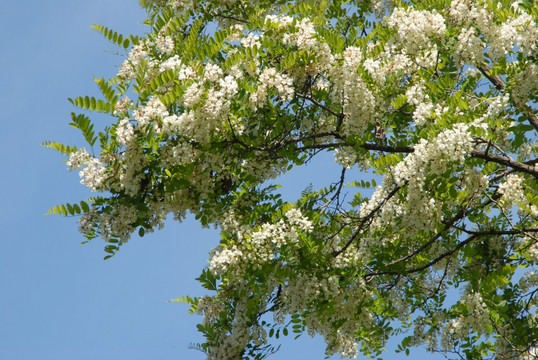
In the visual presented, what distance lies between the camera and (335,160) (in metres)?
6.89

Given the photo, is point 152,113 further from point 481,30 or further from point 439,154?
point 481,30

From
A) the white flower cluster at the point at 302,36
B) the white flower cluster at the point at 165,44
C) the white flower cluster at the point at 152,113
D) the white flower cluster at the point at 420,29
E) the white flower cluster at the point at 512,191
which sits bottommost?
the white flower cluster at the point at 512,191

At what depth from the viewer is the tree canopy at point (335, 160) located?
17.3 ft

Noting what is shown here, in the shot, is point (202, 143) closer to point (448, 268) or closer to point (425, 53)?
point (425, 53)

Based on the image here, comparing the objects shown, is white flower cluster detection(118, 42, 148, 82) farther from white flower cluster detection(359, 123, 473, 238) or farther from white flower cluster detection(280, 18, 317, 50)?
white flower cluster detection(359, 123, 473, 238)

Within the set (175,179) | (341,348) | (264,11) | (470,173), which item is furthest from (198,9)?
(341,348)

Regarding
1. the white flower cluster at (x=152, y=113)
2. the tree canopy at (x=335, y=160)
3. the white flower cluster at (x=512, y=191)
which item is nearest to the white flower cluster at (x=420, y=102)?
the tree canopy at (x=335, y=160)

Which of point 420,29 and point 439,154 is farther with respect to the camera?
point 420,29

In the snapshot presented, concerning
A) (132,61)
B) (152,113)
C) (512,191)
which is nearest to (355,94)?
(152,113)

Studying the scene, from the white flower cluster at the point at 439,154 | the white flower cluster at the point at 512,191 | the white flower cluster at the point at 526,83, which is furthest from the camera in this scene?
the white flower cluster at the point at 512,191

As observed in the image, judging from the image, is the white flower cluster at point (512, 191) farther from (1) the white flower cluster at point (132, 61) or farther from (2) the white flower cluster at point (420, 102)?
(1) the white flower cluster at point (132, 61)

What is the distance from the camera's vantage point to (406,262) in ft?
23.1

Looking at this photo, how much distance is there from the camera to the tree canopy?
5277mm

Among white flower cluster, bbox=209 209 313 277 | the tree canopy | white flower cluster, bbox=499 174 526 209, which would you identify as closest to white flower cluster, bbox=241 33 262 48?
the tree canopy
